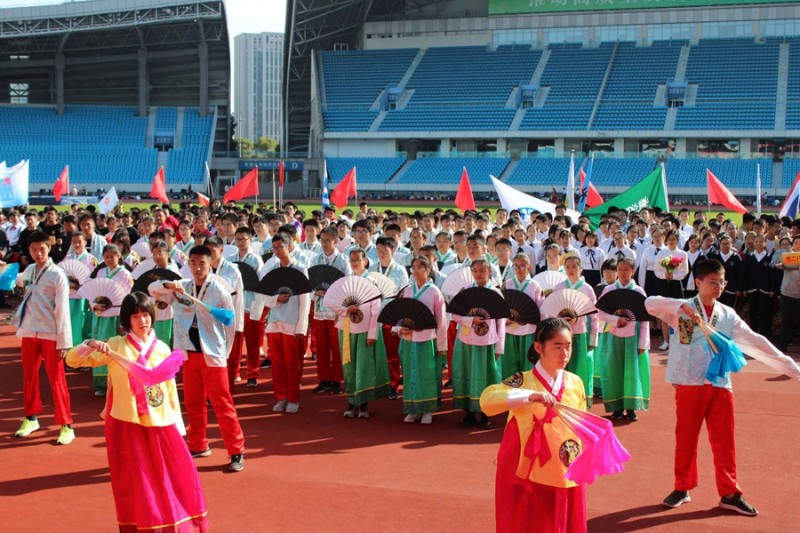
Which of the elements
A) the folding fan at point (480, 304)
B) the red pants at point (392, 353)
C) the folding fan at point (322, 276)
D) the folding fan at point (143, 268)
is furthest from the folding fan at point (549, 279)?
the folding fan at point (143, 268)

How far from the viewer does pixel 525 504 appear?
4535mm

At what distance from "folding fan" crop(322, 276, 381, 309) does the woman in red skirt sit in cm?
Answer: 338

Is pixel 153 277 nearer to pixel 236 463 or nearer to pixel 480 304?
pixel 236 463

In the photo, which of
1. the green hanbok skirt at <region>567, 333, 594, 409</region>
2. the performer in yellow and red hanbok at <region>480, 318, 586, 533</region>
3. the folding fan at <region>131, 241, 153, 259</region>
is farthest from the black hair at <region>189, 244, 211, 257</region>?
the folding fan at <region>131, 241, 153, 259</region>

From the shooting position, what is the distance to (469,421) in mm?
8391

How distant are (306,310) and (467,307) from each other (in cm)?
168

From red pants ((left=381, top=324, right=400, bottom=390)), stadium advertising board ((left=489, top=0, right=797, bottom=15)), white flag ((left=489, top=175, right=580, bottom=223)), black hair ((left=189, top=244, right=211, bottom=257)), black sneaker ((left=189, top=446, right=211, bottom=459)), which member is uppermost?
stadium advertising board ((left=489, top=0, right=797, bottom=15))

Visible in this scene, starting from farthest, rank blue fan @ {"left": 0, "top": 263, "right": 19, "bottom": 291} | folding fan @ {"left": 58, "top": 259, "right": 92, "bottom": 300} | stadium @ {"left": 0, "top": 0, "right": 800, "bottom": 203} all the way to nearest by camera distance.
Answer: stadium @ {"left": 0, "top": 0, "right": 800, "bottom": 203} < folding fan @ {"left": 58, "top": 259, "right": 92, "bottom": 300} < blue fan @ {"left": 0, "top": 263, "right": 19, "bottom": 291}

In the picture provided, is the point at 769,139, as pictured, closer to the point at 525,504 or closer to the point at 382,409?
the point at 382,409

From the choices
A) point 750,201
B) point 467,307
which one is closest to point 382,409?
point 467,307

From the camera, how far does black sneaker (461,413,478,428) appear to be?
837cm

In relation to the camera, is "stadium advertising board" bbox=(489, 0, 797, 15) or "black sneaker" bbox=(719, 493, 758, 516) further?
"stadium advertising board" bbox=(489, 0, 797, 15)

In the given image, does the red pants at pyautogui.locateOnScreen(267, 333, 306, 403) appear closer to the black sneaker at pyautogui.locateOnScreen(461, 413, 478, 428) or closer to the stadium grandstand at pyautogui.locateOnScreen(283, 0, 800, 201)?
the black sneaker at pyautogui.locateOnScreen(461, 413, 478, 428)

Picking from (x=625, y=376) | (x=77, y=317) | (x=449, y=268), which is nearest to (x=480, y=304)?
(x=625, y=376)
